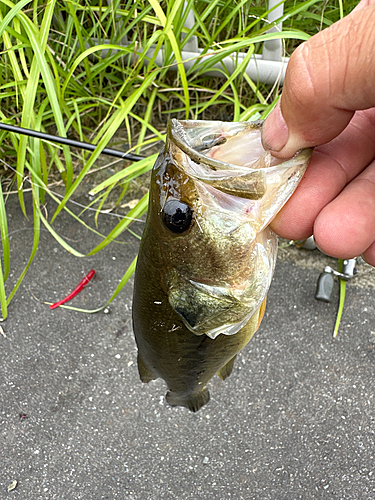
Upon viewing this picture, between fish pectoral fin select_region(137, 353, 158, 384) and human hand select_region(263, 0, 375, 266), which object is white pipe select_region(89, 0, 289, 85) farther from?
fish pectoral fin select_region(137, 353, 158, 384)

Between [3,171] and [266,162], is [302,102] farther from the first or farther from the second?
[3,171]

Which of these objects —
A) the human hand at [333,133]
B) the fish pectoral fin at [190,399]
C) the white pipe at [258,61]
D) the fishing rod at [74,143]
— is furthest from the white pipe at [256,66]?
the fish pectoral fin at [190,399]

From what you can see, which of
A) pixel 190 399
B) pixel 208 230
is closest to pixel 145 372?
pixel 190 399

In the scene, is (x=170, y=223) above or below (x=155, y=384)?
above

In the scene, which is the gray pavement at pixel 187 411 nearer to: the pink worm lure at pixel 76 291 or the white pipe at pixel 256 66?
the pink worm lure at pixel 76 291

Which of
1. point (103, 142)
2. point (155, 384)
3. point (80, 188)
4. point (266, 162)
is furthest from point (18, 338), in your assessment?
point (266, 162)

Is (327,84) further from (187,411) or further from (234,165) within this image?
(187,411)

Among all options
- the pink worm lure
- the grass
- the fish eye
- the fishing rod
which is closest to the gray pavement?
the pink worm lure
